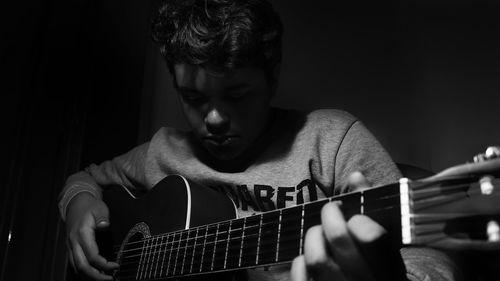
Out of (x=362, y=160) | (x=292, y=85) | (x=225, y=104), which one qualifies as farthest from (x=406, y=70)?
(x=225, y=104)

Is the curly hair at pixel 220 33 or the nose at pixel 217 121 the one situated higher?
the curly hair at pixel 220 33

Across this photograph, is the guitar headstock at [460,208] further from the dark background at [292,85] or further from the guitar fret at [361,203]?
the dark background at [292,85]

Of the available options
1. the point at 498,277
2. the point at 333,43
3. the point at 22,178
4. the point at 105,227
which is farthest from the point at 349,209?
the point at 22,178

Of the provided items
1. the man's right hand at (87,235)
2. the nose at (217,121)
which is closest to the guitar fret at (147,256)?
the man's right hand at (87,235)

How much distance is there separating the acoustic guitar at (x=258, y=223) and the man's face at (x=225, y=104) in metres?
0.11

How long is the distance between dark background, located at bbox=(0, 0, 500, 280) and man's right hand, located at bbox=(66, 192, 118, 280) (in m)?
0.29

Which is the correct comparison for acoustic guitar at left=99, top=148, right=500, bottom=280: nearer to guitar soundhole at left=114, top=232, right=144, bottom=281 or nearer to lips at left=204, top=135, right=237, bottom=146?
guitar soundhole at left=114, top=232, right=144, bottom=281

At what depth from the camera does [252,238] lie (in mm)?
649

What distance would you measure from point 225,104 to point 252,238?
33 cm

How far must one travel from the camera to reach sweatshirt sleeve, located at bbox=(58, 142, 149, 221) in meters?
1.22

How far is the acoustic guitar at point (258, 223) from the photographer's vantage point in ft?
1.51

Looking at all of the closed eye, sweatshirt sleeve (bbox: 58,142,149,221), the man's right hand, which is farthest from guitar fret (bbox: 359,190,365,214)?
sweatshirt sleeve (bbox: 58,142,149,221)

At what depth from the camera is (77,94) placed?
1521 mm

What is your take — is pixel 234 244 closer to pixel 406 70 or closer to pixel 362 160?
pixel 362 160
